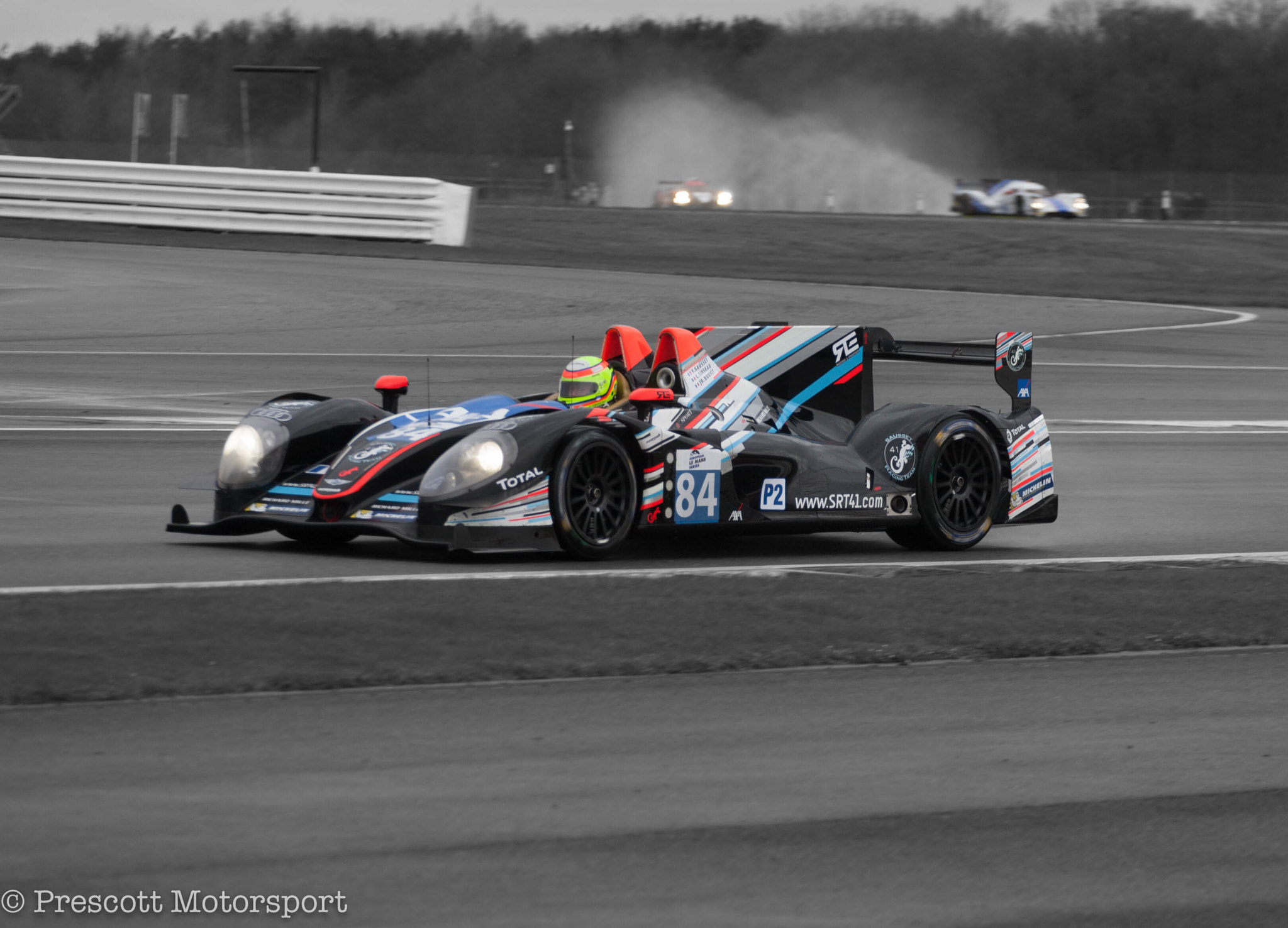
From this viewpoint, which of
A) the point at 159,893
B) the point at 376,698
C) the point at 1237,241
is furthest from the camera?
the point at 1237,241

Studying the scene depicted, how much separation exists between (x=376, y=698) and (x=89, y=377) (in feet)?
38.4

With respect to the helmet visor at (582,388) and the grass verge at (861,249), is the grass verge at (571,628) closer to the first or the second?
the helmet visor at (582,388)

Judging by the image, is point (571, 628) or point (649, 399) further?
point (649, 399)

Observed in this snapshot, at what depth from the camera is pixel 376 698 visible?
20.1ft

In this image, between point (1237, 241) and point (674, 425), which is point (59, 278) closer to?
point (674, 425)

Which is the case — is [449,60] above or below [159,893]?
above

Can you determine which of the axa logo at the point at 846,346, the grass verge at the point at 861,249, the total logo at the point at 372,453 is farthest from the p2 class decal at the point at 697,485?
the grass verge at the point at 861,249

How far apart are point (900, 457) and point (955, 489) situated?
41 centimetres

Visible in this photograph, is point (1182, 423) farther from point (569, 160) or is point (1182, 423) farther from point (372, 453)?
point (569, 160)

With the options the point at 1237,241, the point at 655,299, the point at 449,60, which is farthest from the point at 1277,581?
the point at 449,60

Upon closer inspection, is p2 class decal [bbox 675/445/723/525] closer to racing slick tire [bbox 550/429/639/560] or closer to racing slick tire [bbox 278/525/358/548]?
racing slick tire [bbox 550/429/639/560]

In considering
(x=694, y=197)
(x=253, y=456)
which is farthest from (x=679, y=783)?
(x=694, y=197)

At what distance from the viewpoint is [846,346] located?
10.6 meters

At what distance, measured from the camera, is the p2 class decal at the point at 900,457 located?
10078mm
